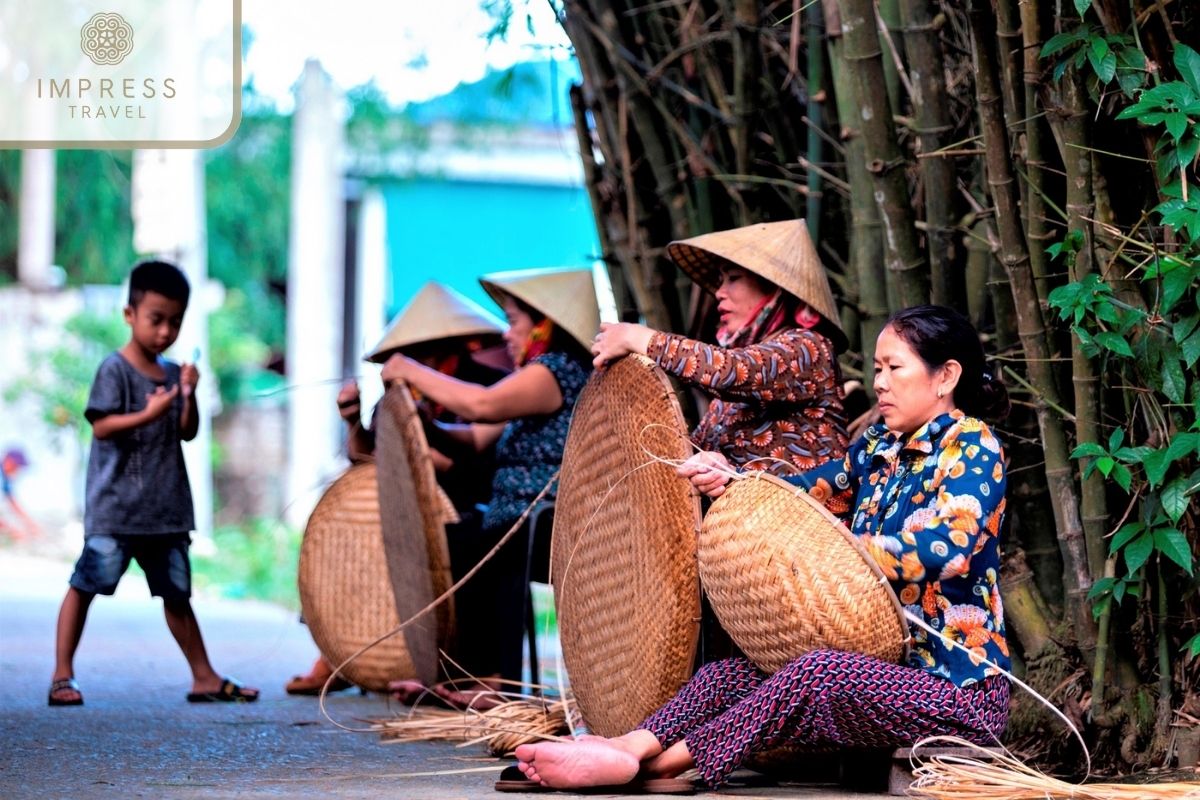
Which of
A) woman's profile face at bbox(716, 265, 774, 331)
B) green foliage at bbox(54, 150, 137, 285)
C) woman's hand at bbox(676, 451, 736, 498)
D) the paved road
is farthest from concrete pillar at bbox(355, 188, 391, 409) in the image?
woman's hand at bbox(676, 451, 736, 498)

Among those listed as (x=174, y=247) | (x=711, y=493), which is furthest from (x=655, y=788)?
(x=174, y=247)

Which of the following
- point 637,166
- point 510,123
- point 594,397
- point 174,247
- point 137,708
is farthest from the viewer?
point 510,123

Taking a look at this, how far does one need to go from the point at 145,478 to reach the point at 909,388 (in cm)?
247

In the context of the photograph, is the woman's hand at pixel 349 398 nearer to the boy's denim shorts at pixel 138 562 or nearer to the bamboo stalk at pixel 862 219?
the boy's denim shorts at pixel 138 562

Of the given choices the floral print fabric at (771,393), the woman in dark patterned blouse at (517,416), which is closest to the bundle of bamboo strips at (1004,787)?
the floral print fabric at (771,393)

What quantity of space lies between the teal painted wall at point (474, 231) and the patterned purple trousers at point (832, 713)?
330 inches

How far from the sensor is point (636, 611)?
11.0 feet

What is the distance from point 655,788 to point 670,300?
201 centimetres

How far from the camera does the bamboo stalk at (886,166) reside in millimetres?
3758

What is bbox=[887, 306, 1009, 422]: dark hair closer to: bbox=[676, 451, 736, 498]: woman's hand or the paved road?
bbox=[676, 451, 736, 498]: woman's hand

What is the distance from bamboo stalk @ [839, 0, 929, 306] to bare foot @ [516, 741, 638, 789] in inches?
55.0

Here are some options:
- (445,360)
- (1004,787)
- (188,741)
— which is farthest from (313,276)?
(1004,787)

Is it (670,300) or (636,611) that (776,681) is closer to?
(636,611)

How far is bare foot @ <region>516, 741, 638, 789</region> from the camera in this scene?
9.72ft
